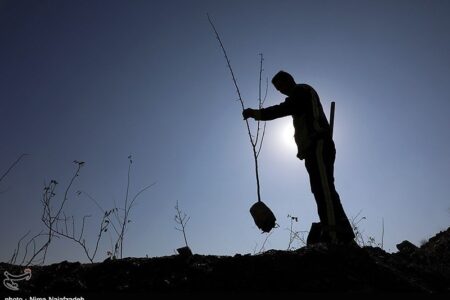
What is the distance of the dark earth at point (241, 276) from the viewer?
2207 mm

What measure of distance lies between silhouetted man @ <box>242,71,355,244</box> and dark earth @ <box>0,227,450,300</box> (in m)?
0.66

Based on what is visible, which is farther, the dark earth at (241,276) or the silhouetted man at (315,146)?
the silhouetted man at (315,146)

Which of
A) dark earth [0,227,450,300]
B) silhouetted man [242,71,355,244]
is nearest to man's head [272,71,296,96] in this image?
silhouetted man [242,71,355,244]

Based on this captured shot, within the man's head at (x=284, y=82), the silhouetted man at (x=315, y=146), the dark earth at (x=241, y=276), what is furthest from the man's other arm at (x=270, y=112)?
the dark earth at (x=241, y=276)

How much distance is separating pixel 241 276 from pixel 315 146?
1805mm

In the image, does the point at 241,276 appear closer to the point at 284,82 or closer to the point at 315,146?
the point at 315,146

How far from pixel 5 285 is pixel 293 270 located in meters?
1.77

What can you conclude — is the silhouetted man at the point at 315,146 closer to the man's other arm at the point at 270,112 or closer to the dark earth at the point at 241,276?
the man's other arm at the point at 270,112

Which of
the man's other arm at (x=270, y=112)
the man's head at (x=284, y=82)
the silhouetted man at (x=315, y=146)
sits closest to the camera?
the silhouetted man at (x=315, y=146)

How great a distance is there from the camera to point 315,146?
→ 147 inches

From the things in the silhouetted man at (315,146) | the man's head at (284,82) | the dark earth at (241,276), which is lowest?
the dark earth at (241,276)

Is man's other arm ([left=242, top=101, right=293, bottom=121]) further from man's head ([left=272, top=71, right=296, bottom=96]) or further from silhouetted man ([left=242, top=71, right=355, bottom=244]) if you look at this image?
man's head ([left=272, top=71, right=296, bottom=96])

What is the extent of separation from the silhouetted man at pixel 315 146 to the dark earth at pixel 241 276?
66 centimetres

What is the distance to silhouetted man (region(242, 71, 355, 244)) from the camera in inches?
135
